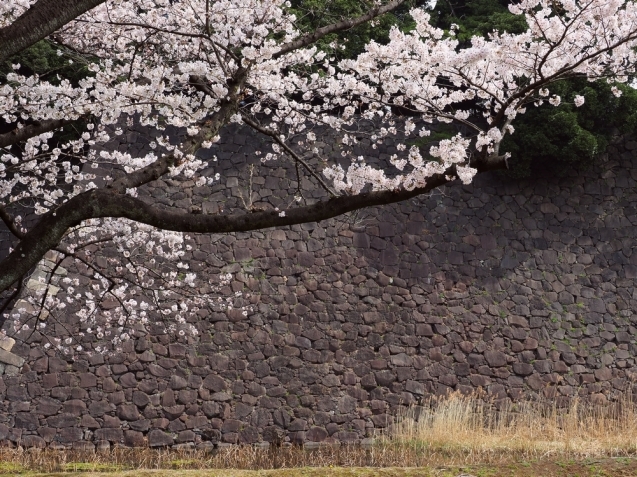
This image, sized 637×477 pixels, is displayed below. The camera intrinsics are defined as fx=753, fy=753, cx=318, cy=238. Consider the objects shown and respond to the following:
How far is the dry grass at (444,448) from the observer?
8227 mm

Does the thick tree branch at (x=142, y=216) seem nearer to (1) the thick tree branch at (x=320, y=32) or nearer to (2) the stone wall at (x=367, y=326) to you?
(1) the thick tree branch at (x=320, y=32)

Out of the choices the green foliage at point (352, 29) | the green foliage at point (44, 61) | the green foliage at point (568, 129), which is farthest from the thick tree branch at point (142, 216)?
the green foliage at point (568, 129)

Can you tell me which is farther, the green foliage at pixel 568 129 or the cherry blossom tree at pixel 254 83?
the green foliage at pixel 568 129

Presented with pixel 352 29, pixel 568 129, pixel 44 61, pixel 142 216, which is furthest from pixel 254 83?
pixel 568 129

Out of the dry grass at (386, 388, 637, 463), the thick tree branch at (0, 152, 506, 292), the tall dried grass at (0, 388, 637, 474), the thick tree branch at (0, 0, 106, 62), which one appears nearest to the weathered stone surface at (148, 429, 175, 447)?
the tall dried grass at (0, 388, 637, 474)

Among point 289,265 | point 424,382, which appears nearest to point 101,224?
point 289,265

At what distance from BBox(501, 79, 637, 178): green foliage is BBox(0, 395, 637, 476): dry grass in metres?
3.74

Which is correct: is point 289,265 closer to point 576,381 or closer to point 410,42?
point 576,381

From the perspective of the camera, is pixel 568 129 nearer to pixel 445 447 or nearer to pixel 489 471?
pixel 445 447

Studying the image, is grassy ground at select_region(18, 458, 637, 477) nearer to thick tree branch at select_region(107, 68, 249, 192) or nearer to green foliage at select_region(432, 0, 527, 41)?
thick tree branch at select_region(107, 68, 249, 192)

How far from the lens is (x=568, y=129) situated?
11.6 m

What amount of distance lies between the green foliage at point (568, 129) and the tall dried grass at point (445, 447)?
3.70m

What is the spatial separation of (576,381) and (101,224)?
7.05 m

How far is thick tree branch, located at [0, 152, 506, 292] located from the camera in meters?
4.23
